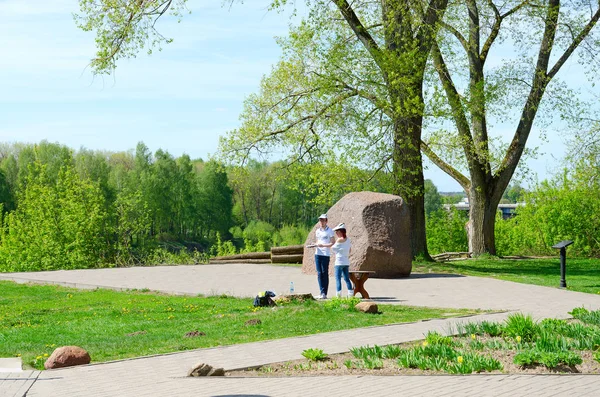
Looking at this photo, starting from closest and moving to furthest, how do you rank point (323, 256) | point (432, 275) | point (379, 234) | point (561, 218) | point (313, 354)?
point (313, 354)
point (323, 256)
point (379, 234)
point (432, 275)
point (561, 218)

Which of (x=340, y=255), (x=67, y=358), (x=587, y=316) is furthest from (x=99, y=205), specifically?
(x=67, y=358)

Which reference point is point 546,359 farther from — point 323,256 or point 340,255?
point 323,256

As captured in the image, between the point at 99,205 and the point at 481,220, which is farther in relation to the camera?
the point at 99,205

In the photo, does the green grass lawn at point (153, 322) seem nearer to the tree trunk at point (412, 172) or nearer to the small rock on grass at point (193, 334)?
the small rock on grass at point (193, 334)

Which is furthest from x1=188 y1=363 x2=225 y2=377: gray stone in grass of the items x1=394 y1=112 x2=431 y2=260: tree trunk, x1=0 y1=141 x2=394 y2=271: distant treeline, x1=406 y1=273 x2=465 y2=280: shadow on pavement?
x1=0 y1=141 x2=394 y2=271: distant treeline

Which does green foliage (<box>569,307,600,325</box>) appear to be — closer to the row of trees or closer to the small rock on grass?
the small rock on grass

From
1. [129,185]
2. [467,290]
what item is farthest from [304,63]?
[129,185]

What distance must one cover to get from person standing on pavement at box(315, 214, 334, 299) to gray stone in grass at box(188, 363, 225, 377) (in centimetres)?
807

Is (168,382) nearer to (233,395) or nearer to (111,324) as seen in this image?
(233,395)

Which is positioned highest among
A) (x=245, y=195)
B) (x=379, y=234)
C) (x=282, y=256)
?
(x=245, y=195)

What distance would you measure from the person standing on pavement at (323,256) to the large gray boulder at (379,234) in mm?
4092

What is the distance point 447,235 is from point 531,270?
13.1 meters

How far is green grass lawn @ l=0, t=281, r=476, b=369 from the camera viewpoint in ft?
37.0

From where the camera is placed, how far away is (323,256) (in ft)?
57.0
